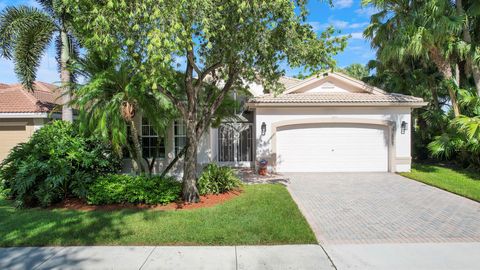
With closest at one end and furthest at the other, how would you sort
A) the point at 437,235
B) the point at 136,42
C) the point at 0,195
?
the point at 437,235, the point at 136,42, the point at 0,195

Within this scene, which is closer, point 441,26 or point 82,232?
point 82,232

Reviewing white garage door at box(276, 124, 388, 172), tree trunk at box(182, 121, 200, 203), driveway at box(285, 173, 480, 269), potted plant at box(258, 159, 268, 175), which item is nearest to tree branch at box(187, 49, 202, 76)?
tree trunk at box(182, 121, 200, 203)

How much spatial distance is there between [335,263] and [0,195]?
10519mm

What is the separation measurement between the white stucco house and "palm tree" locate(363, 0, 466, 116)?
1864mm

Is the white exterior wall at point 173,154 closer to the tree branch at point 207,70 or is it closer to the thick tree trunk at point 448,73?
the tree branch at point 207,70

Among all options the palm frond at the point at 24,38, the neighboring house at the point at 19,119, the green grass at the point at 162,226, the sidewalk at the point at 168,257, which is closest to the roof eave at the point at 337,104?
the green grass at the point at 162,226

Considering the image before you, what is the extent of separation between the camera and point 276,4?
21.7 ft

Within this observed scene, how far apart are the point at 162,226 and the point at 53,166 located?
416 centimetres

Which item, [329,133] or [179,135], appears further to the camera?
[329,133]

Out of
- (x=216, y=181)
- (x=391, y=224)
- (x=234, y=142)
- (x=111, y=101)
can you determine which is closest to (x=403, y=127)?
(x=234, y=142)

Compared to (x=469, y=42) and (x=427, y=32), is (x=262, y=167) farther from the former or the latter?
(x=469, y=42)

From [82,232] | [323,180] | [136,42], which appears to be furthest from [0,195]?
[323,180]

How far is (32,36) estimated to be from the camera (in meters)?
11.6

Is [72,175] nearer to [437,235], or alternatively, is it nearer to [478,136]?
[437,235]
